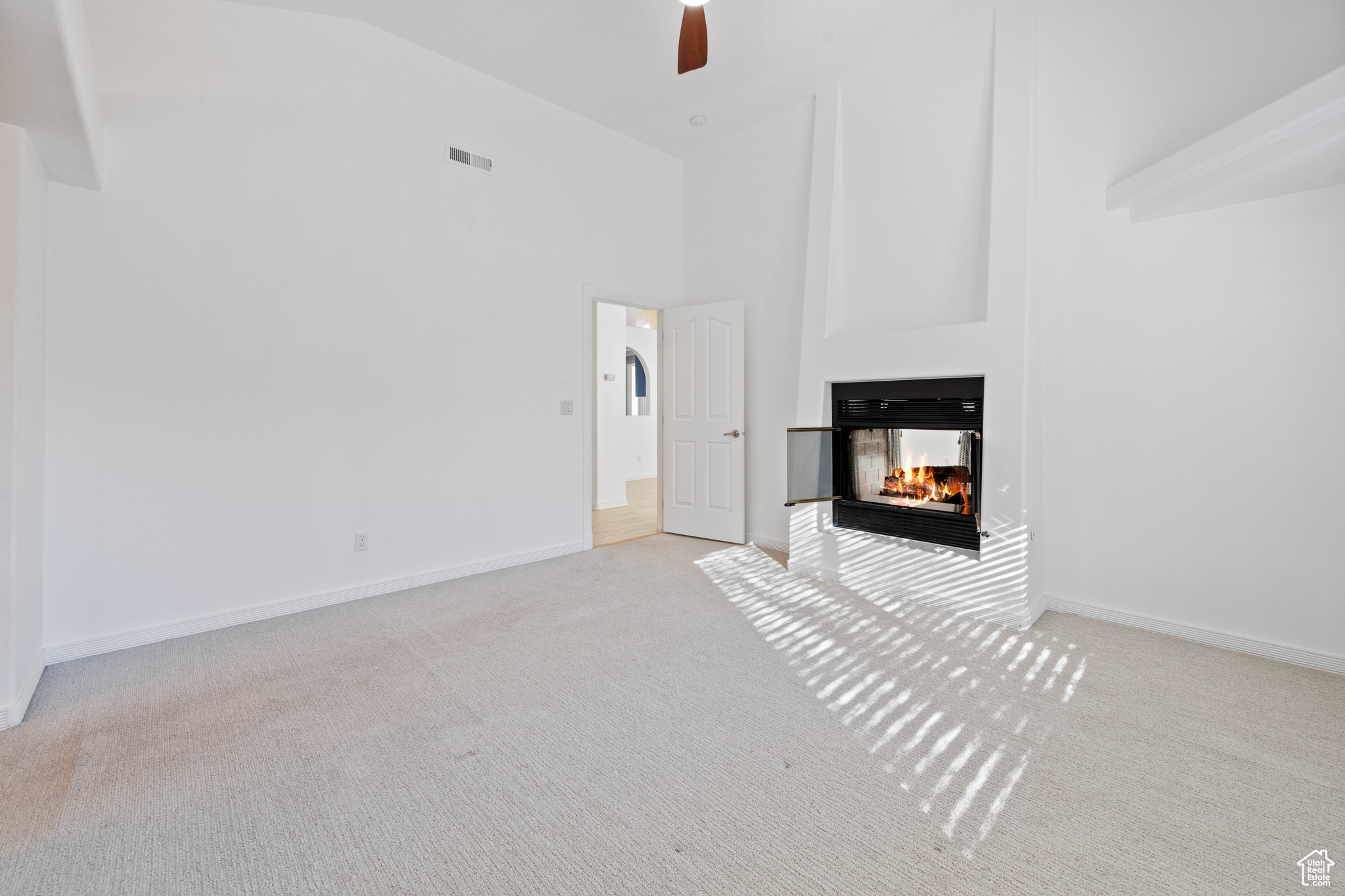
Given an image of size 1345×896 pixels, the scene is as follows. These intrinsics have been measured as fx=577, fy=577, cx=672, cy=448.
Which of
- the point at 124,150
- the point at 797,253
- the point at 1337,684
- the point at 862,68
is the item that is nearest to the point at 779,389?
the point at 797,253

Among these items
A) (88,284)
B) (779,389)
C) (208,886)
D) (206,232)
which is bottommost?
(208,886)

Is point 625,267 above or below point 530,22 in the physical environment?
below

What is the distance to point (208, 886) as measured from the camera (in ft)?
4.34

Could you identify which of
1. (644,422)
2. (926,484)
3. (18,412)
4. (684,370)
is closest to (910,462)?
(926,484)

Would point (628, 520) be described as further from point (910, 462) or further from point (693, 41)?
point (693, 41)

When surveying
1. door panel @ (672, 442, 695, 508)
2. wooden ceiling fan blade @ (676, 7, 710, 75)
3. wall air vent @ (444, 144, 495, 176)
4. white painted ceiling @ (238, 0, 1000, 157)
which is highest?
white painted ceiling @ (238, 0, 1000, 157)

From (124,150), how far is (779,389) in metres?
3.98

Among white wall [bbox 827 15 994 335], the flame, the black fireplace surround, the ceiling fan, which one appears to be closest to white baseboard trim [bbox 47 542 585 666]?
the black fireplace surround

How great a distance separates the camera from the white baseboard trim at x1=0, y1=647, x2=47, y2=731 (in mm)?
2012

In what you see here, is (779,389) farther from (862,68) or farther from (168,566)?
(168,566)

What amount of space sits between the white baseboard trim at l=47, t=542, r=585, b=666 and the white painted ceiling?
10.3ft

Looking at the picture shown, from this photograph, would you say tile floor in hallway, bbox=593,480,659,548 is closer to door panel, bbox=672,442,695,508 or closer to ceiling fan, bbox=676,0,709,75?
door panel, bbox=672,442,695,508

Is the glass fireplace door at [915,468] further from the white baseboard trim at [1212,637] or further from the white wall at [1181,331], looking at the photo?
the white baseboard trim at [1212,637]

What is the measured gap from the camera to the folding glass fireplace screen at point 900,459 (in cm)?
325
